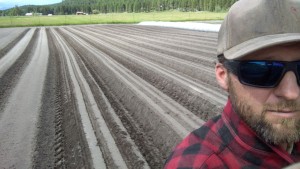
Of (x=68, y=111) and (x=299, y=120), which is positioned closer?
(x=299, y=120)

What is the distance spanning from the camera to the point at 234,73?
4.45 feet

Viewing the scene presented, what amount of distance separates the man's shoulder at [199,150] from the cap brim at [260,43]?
300mm

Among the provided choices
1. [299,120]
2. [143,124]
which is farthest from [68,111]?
[299,120]

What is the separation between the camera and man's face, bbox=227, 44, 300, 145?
4.09 ft

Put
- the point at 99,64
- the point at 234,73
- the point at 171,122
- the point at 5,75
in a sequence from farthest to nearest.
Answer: the point at 99,64, the point at 5,75, the point at 171,122, the point at 234,73

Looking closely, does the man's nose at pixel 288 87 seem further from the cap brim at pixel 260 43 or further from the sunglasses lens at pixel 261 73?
the cap brim at pixel 260 43

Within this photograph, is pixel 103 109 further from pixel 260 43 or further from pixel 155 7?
pixel 155 7

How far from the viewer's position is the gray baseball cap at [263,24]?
1228mm

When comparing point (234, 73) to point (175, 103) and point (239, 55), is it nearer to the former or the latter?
point (239, 55)

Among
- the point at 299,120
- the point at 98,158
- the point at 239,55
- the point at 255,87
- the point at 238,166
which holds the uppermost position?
the point at 239,55

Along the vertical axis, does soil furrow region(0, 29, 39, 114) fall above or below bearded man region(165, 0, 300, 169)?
below

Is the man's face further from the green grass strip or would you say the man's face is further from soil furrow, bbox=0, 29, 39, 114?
the green grass strip

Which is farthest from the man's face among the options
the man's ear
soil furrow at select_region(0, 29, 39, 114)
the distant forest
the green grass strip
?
the distant forest

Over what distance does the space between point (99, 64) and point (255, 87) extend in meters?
11.0
